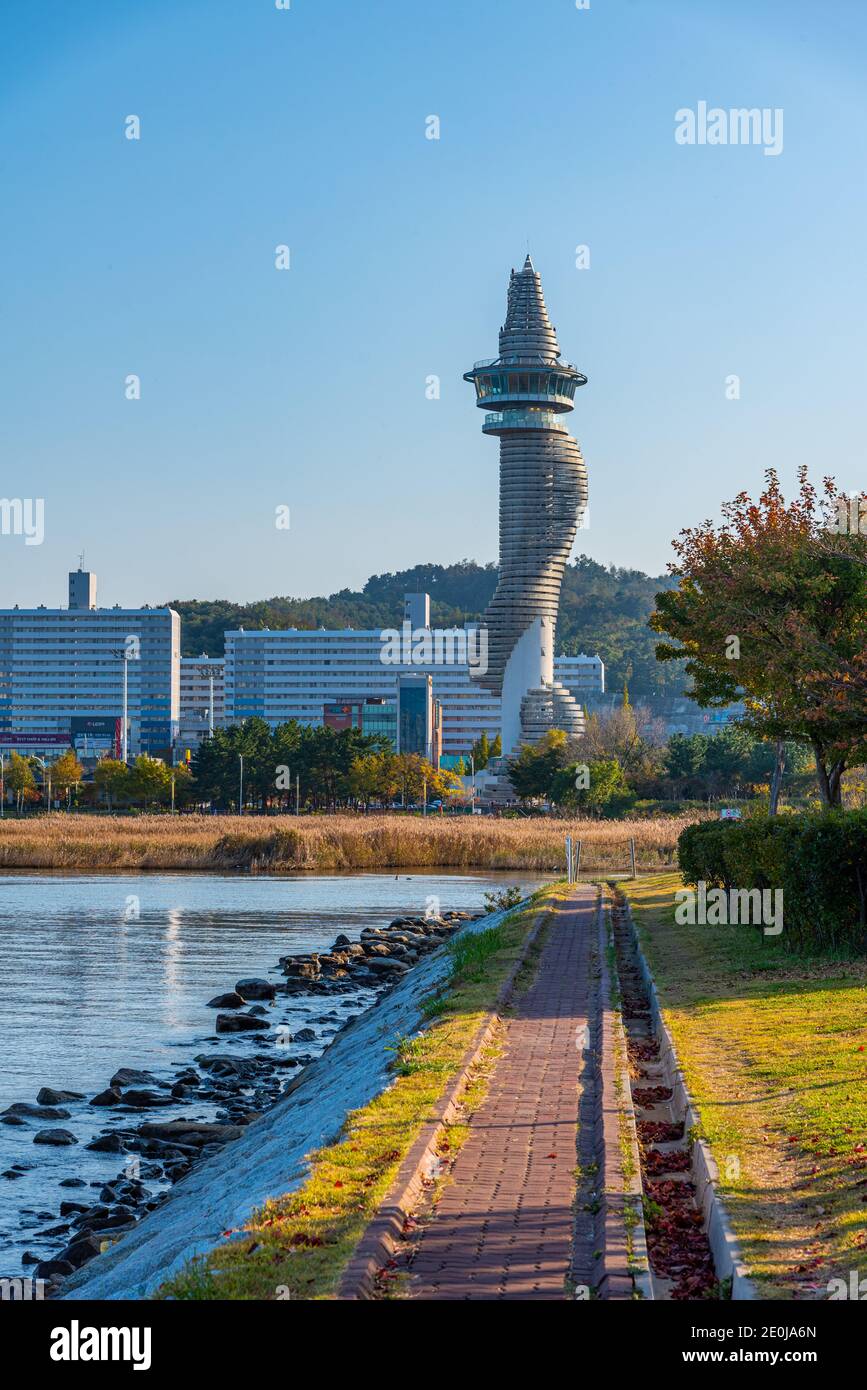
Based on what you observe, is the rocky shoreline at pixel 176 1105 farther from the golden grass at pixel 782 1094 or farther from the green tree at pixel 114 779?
the green tree at pixel 114 779

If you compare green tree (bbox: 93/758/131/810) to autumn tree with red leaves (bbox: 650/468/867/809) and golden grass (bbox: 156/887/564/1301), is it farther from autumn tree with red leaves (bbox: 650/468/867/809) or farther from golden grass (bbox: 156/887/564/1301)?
golden grass (bbox: 156/887/564/1301)

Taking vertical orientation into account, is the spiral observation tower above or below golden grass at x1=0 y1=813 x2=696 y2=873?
above

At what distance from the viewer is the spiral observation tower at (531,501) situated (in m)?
143

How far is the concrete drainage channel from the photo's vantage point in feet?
27.0

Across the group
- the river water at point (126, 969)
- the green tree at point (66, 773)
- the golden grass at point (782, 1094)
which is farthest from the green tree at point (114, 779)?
the golden grass at point (782, 1094)

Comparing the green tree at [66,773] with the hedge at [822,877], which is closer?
the hedge at [822,877]

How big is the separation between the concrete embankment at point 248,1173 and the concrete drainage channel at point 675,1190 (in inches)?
94.7

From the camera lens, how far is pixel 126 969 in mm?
34156

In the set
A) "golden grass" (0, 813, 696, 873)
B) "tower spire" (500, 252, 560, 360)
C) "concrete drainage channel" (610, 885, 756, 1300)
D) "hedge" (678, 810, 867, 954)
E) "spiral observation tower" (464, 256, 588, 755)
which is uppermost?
"tower spire" (500, 252, 560, 360)

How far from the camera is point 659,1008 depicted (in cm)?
1773

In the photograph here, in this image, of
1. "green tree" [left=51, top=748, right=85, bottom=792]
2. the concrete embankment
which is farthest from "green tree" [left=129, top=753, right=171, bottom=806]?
the concrete embankment

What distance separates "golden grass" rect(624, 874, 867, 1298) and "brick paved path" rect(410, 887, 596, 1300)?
1012 millimetres

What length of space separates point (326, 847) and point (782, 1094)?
5966cm
